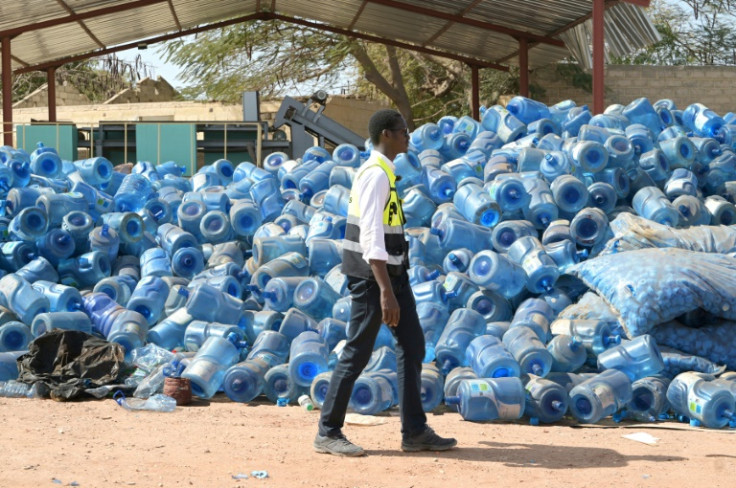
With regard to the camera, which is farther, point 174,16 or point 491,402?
point 174,16

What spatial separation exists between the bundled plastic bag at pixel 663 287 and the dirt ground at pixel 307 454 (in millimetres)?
897

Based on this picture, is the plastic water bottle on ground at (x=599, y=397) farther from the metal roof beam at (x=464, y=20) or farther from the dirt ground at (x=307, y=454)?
the metal roof beam at (x=464, y=20)

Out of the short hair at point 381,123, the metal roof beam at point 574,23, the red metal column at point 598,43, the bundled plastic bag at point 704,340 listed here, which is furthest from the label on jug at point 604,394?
the metal roof beam at point 574,23

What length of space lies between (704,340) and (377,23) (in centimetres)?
1468

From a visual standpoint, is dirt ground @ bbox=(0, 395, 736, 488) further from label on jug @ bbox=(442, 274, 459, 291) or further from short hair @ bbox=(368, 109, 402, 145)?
short hair @ bbox=(368, 109, 402, 145)

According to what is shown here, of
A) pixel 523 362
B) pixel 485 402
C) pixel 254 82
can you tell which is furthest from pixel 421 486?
pixel 254 82

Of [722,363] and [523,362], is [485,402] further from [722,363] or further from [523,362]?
[722,363]

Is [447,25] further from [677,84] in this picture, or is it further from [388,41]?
[677,84]

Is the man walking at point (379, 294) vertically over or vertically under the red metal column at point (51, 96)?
under

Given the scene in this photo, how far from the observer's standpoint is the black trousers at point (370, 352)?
14.6 ft

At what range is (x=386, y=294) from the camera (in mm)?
4328

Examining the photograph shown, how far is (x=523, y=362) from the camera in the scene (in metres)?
6.10

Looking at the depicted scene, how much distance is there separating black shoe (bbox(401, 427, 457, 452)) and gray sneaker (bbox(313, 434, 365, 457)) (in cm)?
26

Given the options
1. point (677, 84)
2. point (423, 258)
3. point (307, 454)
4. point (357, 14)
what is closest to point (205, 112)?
point (357, 14)
